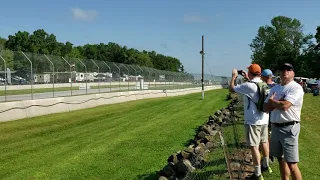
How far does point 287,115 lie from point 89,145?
6.48 meters

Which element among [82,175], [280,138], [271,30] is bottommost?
[82,175]

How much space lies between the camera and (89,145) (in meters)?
10.7

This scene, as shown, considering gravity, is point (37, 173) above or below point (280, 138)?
below

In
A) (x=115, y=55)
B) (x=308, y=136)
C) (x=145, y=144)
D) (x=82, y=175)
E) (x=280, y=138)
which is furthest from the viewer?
(x=115, y=55)

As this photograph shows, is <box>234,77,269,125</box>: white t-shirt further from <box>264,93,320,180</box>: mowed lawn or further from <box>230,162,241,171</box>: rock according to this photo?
<box>264,93,320,180</box>: mowed lawn

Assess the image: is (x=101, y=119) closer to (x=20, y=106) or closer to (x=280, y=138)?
(x=20, y=106)

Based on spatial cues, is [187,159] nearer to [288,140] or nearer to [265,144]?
[265,144]

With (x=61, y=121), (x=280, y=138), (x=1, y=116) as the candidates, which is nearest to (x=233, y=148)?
(x=280, y=138)

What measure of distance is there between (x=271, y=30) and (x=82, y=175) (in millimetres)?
103276

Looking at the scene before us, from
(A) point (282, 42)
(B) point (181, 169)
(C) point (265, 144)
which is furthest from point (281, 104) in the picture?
(A) point (282, 42)

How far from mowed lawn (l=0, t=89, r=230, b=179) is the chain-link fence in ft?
9.40

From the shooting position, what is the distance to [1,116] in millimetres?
14906

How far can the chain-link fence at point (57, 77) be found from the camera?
59.1 ft

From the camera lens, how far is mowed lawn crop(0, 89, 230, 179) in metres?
8.13
